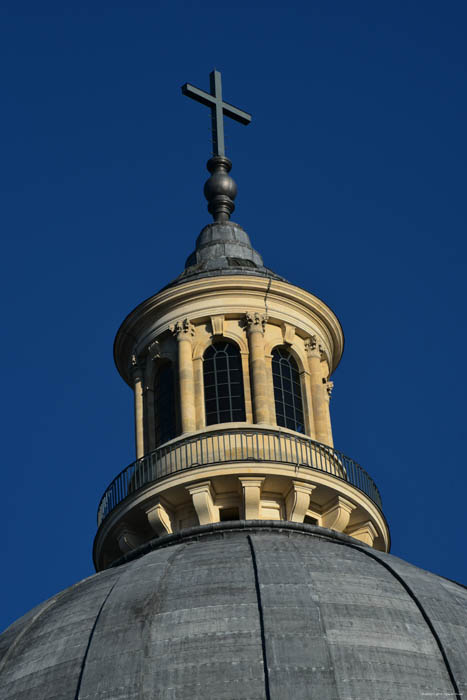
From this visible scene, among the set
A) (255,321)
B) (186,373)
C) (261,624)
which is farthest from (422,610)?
(255,321)

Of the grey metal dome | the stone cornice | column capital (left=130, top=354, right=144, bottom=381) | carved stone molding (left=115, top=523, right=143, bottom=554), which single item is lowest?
carved stone molding (left=115, top=523, right=143, bottom=554)

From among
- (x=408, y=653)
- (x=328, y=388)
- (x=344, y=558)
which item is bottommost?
(x=408, y=653)

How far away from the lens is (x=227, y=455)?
144ft

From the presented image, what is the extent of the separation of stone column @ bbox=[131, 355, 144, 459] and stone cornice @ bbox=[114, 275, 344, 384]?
0.58 metres

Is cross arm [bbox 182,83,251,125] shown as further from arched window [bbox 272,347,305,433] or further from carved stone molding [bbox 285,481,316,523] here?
carved stone molding [bbox 285,481,316,523]

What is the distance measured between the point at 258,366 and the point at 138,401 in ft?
12.0

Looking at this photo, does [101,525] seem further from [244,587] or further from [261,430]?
[244,587]

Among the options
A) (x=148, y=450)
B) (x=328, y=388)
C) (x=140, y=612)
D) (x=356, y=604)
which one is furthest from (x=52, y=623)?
(x=328, y=388)

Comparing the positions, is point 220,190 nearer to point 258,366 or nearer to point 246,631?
point 258,366

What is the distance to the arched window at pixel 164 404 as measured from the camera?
46.8m

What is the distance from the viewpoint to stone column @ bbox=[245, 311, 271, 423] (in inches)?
1784

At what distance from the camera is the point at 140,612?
36406 mm

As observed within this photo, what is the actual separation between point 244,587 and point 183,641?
229cm

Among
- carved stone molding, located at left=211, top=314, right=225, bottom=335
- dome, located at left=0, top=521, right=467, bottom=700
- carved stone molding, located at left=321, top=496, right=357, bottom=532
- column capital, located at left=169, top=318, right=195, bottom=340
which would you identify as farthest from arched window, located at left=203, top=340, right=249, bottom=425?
dome, located at left=0, top=521, right=467, bottom=700
